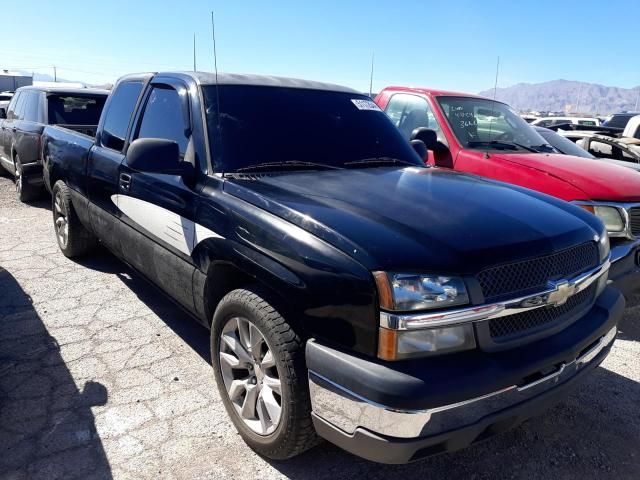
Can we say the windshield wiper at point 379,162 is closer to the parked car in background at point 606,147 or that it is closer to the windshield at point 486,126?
the windshield at point 486,126

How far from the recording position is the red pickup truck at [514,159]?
3.98 metres

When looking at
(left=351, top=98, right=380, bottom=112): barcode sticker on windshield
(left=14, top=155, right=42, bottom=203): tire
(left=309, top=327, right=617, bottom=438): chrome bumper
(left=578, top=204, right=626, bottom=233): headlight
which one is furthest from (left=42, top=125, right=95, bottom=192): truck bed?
(left=578, top=204, right=626, bottom=233): headlight

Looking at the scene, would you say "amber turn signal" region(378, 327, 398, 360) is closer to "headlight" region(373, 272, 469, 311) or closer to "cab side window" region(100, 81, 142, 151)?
"headlight" region(373, 272, 469, 311)

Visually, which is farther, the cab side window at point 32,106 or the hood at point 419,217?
the cab side window at point 32,106

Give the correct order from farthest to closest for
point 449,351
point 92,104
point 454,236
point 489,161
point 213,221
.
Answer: point 92,104 < point 489,161 < point 213,221 < point 454,236 < point 449,351

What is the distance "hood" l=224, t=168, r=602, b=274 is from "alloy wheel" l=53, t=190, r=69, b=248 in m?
3.19

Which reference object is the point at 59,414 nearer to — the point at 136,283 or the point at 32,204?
the point at 136,283

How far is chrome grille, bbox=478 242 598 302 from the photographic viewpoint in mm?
2043

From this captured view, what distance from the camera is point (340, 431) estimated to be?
2.02m

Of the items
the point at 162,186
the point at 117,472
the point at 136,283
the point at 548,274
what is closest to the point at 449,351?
the point at 548,274

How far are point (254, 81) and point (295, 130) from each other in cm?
47

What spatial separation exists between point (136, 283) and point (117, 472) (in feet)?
8.55

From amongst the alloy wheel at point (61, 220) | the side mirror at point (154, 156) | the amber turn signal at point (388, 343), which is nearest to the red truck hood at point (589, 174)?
the amber turn signal at point (388, 343)

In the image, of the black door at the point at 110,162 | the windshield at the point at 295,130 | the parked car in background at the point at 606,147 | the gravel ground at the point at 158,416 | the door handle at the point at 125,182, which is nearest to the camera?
the gravel ground at the point at 158,416
